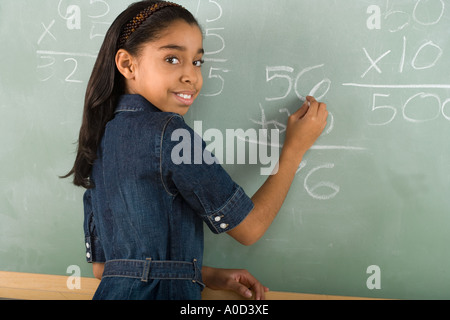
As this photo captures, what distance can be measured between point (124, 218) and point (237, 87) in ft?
1.45

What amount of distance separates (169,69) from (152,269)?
0.38 metres

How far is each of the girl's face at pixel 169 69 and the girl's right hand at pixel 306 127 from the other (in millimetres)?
258

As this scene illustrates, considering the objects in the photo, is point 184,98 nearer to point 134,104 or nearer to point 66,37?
point 134,104

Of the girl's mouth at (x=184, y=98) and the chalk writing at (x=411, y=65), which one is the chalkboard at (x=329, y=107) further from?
the girl's mouth at (x=184, y=98)

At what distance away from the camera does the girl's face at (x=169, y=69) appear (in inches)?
34.3

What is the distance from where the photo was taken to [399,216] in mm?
1042

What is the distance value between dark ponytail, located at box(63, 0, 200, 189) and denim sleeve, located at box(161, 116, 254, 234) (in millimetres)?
174

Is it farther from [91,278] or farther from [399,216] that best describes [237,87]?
[91,278]

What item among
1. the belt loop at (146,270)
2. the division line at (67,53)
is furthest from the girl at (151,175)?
the division line at (67,53)

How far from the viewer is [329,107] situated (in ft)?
3.44

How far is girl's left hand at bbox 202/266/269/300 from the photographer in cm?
106

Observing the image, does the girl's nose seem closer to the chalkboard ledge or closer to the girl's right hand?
the girl's right hand

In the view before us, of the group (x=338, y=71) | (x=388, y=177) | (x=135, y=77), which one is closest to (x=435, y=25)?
(x=338, y=71)

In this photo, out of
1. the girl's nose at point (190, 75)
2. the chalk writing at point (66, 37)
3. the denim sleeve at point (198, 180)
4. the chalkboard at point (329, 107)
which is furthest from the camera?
the chalk writing at point (66, 37)
